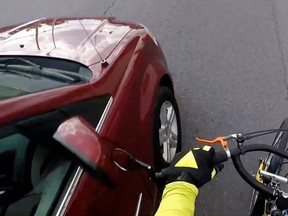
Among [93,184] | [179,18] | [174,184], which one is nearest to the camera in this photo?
[174,184]

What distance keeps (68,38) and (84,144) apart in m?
1.57

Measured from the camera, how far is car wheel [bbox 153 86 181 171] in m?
3.62

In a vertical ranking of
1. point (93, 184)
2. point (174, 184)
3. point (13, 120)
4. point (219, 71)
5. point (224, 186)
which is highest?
point (13, 120)

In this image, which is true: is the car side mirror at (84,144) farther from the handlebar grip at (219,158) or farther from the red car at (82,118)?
the handlebar grip at (219,158)

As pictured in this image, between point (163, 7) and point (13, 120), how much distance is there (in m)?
4.29

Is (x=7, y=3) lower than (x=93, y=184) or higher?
lower

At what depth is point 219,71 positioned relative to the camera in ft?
16.9

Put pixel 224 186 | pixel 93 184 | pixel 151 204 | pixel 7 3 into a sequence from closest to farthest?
pixel 93 184 < pixel 151 204 < pixel 224 186 < pixel 7 3

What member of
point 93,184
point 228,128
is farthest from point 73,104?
point 228,128

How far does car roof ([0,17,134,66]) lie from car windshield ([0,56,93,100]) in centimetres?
7

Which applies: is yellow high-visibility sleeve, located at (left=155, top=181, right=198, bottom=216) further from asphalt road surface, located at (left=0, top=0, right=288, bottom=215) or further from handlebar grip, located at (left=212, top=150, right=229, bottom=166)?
asphalt road surface, located at (left=0, top=0, right=288, bottom=215)

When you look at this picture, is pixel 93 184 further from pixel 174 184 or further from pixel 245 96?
pixel 245 96

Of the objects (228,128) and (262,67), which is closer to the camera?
(228,128)

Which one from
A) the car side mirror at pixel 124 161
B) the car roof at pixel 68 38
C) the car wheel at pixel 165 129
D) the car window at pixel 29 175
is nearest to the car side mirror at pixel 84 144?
the car side mirror at pixel 124 161
